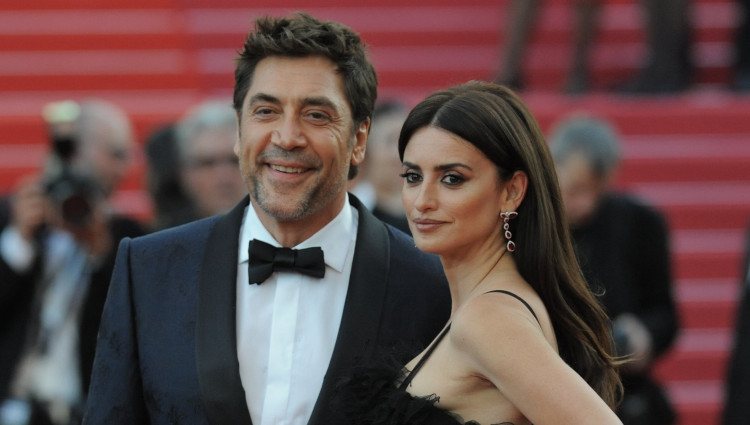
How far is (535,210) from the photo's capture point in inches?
132

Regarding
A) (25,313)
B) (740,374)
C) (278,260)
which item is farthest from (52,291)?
(740,374)

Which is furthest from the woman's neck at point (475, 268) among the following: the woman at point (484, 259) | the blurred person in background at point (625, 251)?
the blurred person in background at point (625, 251)

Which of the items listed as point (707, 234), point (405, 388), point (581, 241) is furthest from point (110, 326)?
point (707, 234)

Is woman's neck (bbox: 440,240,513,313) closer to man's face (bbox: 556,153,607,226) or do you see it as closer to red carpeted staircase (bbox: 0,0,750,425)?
man's face (bbox: 556,153,607,226)

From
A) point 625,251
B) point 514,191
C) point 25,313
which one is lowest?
point 25,313

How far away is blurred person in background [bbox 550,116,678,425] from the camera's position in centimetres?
587

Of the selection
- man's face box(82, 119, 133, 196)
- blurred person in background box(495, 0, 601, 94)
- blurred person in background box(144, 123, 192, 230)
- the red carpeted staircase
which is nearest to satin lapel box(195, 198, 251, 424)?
blurred person in background box(144, 123, 192, 230)

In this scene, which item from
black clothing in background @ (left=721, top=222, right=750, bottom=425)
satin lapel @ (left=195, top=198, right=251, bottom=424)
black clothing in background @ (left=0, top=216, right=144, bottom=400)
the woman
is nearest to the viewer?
the woman

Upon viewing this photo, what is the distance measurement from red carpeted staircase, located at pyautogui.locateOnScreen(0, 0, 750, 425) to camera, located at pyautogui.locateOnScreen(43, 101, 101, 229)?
2364 millimetres

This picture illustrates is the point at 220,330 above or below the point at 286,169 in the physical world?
below

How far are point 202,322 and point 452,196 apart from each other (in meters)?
0.69

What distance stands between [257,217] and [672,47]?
5101 mm

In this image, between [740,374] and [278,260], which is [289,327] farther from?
[740,374]

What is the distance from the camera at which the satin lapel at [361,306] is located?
3.54m
